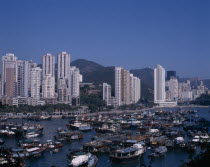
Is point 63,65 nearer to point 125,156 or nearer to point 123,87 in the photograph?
point 123,87

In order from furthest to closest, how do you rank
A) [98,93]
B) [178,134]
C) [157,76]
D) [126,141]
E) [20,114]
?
1. [157,76]
2. [98,93]
3. [20,114]
4. [178,134]
5. [126,141]

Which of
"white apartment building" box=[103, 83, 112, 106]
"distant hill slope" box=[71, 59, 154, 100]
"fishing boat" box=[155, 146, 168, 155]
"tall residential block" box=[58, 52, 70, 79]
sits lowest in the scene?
"fishing boat" box=[155, 146, 168, 155]

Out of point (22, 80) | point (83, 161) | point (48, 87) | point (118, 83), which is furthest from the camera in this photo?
point (118, 83)

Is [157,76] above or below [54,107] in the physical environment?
above

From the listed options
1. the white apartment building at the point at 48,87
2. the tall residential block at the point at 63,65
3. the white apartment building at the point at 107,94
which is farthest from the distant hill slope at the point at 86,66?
the white apartment building at the point at 48,87

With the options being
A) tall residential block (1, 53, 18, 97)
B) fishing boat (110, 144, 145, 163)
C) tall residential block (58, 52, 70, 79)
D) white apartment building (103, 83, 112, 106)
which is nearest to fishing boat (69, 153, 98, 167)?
fishing boat (110, 144, 145, 163)

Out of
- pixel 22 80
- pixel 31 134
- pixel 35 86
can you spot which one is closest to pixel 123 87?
pixel 35 86

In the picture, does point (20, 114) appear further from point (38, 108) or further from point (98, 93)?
point (98, 93)

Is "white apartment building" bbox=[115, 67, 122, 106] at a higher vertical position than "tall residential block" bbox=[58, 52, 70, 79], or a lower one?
lower

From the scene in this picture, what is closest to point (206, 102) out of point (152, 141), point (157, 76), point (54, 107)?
point (157, 76)

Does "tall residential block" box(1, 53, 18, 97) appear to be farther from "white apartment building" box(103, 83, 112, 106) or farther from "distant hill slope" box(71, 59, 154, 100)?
"distant hill slope" box(71, 59, 154, 100)

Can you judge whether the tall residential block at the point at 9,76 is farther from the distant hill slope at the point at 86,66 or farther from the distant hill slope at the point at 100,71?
the distant hill slope at the point at 86,66
